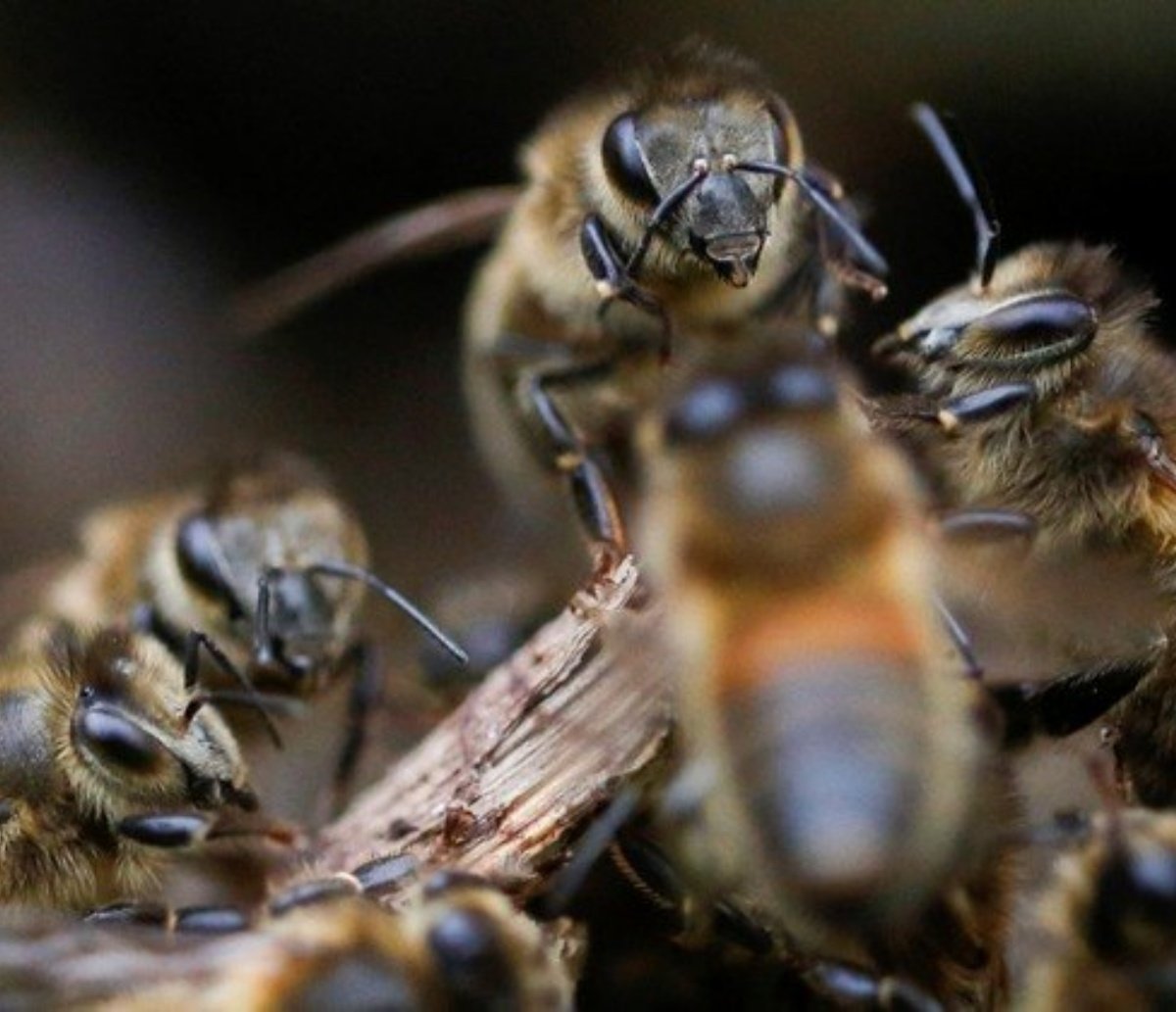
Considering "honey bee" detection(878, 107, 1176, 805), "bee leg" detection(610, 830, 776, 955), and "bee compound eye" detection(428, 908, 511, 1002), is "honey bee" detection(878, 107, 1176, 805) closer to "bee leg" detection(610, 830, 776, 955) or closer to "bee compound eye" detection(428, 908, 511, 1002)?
"bee leg" detection(610, 830, 776, 955)

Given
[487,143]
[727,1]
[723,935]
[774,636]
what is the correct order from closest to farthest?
[774,636], [723,935], [727,1], [487,143]

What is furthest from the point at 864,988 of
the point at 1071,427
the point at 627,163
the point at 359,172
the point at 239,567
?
the point at 359,172

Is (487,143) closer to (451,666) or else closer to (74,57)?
(74,57)

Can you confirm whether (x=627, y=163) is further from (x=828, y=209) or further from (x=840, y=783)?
(x=840, y=783)

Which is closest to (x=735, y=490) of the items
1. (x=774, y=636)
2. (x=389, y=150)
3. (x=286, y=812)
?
(x=774, y=636)

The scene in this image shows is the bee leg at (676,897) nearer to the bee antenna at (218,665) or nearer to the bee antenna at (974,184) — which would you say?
the bee antenna at (218,665)

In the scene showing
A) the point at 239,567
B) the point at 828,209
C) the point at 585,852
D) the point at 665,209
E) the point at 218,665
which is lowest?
the point at 585,852

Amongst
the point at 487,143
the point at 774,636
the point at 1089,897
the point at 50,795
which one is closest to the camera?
the point at 774,636

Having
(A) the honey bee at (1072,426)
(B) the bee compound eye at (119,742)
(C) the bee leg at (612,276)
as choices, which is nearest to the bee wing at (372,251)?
(C) the bee leg at (612,276)
